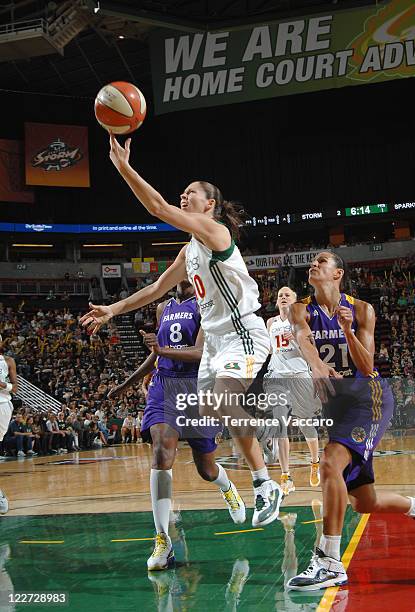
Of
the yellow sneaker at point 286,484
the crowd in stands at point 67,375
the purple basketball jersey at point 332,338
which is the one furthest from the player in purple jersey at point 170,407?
the crowd in stands at point 67,375

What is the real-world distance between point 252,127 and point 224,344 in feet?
115

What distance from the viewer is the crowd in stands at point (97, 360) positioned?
19.4 meters

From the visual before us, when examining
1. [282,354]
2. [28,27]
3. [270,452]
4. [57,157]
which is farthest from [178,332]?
[57,157]

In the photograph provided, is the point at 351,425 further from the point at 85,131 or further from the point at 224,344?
the point at 85,131

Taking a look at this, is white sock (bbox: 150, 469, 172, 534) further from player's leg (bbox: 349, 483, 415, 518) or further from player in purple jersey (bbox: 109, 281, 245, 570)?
player's leg (bbox: 349, 483, 415, 518)

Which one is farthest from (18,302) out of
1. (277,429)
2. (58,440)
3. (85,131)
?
(277,429)

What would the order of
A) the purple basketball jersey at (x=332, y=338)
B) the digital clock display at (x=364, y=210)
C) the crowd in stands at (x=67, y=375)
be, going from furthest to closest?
the digital clock display at (x=364, y=210) < the crowd in stands at (x=67, y=375) < the purple basketball jersey at (x=332, y=338)

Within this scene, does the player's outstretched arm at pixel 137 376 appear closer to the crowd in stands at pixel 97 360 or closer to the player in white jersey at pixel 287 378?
the player in white jersey at pixel 287 378

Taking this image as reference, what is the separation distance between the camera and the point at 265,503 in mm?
5000

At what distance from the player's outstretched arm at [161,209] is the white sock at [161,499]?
6.26 feet

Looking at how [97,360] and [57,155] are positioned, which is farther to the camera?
[57,155]

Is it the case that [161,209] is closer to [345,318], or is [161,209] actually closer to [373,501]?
[345,318]

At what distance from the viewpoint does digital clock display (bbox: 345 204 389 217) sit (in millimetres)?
35719

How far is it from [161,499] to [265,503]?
841 mm
